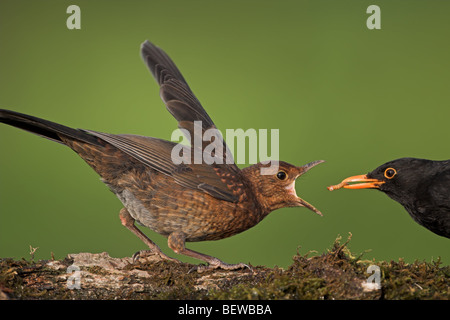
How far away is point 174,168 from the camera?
16.0ft

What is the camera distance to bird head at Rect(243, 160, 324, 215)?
4949 mm

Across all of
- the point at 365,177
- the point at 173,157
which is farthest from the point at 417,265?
the point at 173,157

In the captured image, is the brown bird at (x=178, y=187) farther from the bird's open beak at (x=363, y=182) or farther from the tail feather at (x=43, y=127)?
the bird's open beak at (x=363, y=182)

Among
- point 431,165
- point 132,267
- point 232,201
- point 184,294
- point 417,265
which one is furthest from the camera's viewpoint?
point 431,165

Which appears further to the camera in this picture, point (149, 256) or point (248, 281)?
point (149, 256)

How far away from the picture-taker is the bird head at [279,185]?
16.2ft

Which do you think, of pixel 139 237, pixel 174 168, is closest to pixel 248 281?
pixel 174 168

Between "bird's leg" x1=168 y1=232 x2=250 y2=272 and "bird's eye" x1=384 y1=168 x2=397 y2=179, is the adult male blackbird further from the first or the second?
"bird's leg" x1=168 y1=232 x2=250 y2=272

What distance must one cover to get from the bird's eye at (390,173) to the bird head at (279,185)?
37.0 inches

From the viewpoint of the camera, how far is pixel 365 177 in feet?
18.0

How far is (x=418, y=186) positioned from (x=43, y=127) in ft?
12.4

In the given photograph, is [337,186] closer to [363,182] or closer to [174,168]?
[363,182]
